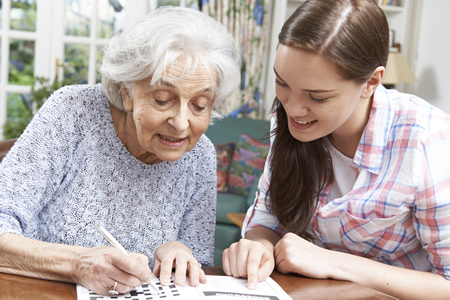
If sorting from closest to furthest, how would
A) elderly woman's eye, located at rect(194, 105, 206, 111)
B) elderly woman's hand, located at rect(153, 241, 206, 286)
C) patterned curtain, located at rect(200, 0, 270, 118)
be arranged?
1. elderly woman's hand, located at rect(153, 241, 206, 286)
2. elderly woman's eye, located at rect(194, 105, 206, 111)
3. patterned curtain, located at rect(200, 0, 270, 118)

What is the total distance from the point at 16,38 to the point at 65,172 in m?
3.19

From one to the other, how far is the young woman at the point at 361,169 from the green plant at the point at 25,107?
287cm

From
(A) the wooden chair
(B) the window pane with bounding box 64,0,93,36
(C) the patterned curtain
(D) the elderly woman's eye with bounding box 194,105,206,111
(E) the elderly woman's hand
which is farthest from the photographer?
(C) the patterned curtain

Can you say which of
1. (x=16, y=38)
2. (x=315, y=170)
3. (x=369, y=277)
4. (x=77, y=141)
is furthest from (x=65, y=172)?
(x=16, y=38)

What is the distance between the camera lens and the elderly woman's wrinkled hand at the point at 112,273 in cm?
83

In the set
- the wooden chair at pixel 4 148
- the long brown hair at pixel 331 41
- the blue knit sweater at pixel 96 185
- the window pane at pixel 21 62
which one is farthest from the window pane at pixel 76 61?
the long brown hair at pixel 331 41

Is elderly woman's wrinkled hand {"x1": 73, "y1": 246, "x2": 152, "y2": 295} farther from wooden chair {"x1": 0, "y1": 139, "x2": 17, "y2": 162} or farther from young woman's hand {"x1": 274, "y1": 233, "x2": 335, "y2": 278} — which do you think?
wooden chair {"x1": 0, "y1": 139, "x2": 17, "y2": 162}

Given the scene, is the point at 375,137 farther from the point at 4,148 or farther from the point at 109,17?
the point at 109,17

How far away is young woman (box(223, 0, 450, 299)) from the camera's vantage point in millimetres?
1002

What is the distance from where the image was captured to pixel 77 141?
121cm

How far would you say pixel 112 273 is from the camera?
0.83 m

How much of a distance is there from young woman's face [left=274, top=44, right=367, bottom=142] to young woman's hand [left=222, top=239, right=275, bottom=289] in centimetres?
30

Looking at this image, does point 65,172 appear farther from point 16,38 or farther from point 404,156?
point 16,38

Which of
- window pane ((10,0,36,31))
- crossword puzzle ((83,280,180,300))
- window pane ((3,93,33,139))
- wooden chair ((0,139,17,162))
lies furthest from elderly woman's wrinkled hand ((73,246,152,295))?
window pane ((10,0,36,31))
